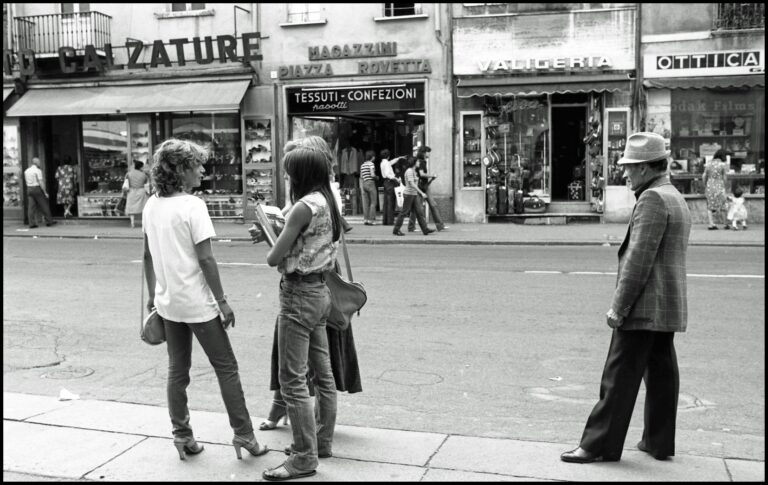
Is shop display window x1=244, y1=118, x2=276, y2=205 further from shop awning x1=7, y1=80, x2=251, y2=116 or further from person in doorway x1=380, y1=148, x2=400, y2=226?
person in doorway x1=380, y1=148, x2=400, y2=226

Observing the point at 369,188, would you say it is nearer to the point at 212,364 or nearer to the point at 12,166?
the point at 12,166

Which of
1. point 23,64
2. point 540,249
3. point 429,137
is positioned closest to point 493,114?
point 429,137

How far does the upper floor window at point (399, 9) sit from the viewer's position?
2116 centimetres

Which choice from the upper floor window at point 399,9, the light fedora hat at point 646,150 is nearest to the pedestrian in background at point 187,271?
the light fedora hat at point 646,150

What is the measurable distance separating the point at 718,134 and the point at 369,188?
27.6ft

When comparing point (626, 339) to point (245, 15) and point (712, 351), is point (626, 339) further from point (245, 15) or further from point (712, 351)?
point (245, 15)

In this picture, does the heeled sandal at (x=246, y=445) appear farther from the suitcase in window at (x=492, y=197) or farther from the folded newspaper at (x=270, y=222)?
the suitcase in window at (x=492, y=197)

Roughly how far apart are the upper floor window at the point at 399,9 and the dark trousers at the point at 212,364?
17889mm

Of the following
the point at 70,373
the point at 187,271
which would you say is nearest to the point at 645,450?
the point at 187,271

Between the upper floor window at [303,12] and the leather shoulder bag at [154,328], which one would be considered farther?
the upper floor window at [303,12]

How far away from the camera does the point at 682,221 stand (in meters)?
4.21

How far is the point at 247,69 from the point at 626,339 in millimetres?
18832

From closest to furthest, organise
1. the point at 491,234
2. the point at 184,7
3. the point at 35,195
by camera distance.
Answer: the point at 491,234, the point at 35,195, the point at 184,7

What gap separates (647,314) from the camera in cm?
421
